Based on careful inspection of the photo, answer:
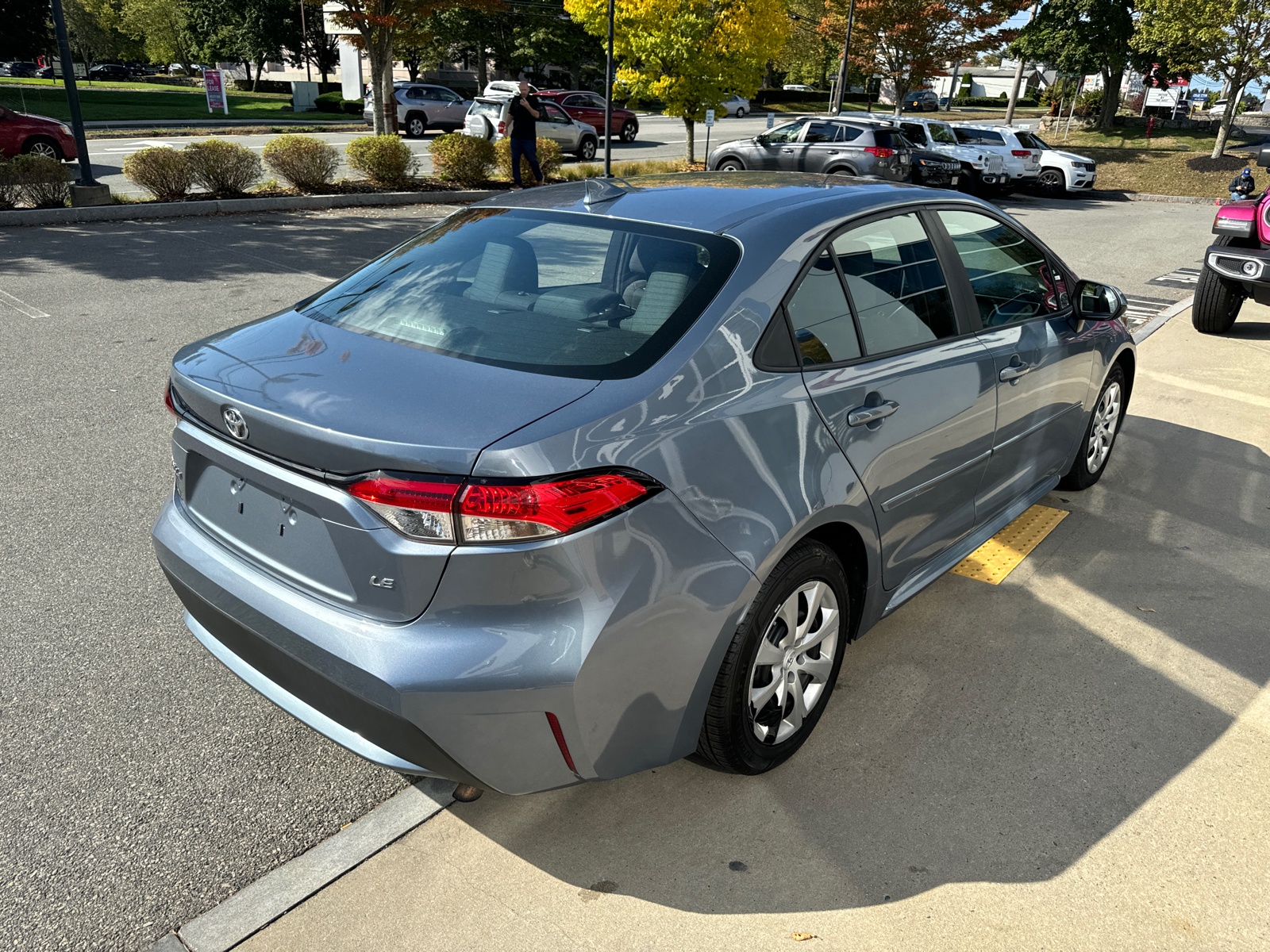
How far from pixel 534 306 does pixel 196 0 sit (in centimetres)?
6697

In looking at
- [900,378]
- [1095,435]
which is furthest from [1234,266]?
[900,378]

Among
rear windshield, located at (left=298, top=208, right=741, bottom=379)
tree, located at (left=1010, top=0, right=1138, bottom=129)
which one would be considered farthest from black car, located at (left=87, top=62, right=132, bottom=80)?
rear windshield, located at (left=298, top=208, right=741, bottom=379)

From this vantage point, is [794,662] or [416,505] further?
[794,662]

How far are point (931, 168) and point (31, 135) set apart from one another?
1740 cm

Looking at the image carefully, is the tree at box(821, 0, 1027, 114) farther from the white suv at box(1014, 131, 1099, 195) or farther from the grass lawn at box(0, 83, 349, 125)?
the grass lawn at box(0, 83, 349, 125)

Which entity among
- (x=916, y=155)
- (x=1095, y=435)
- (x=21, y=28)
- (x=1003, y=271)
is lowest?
(x=1095, y=435)

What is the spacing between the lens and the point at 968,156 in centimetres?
2219

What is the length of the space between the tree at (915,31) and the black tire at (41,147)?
102 ft

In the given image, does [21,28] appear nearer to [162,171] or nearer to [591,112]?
[591,112]

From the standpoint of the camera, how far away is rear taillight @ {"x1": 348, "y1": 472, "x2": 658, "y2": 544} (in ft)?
6.80

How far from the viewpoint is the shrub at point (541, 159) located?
1708 centimetres

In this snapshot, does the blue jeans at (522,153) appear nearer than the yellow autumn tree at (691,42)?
Yes

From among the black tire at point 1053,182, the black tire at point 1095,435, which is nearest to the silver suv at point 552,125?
the black tire at point 1053,182

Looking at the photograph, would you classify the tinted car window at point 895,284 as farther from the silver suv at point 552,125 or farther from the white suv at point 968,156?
the silver suv at point 552,125
